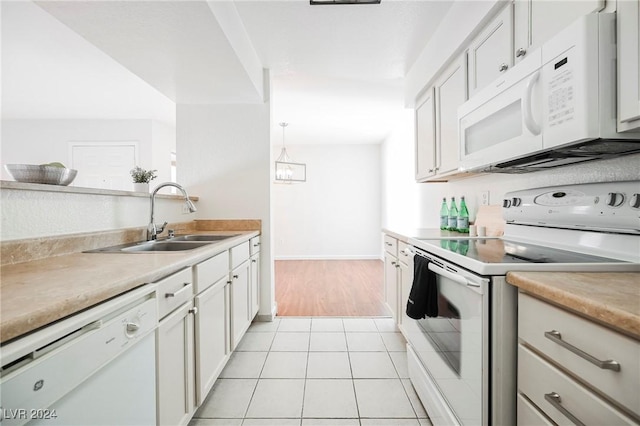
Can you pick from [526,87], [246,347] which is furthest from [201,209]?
[526,87]

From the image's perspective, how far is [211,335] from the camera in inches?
61.5

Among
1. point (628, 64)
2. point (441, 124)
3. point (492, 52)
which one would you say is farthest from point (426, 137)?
point (628, 64)

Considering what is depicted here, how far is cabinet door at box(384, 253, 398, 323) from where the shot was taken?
91.4 inches

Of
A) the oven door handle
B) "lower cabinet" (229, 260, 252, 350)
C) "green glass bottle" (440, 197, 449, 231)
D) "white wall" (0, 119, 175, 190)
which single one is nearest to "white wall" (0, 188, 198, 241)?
"lower cabinet" (229, 260, 252, 350)

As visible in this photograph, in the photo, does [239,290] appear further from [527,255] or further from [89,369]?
[527,255]

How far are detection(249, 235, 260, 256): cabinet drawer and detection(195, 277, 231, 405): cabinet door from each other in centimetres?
71

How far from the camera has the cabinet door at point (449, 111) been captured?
73.0 inches

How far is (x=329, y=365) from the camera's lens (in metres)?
2.01

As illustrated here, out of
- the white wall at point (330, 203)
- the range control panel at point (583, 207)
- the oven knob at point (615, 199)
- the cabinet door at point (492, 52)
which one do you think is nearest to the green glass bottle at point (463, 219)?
the range control panel at point (583, 207)

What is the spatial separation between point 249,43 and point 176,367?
230cm

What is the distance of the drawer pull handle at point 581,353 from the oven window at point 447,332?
42cm

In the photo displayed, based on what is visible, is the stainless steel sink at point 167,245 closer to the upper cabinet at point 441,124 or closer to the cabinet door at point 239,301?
the cabinet door at point 239,301

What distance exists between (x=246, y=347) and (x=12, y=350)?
6.41ft

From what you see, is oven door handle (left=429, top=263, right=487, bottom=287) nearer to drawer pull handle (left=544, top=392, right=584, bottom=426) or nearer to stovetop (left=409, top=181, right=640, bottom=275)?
stovetop (left=409, top=181, right=640, bottom=275)
